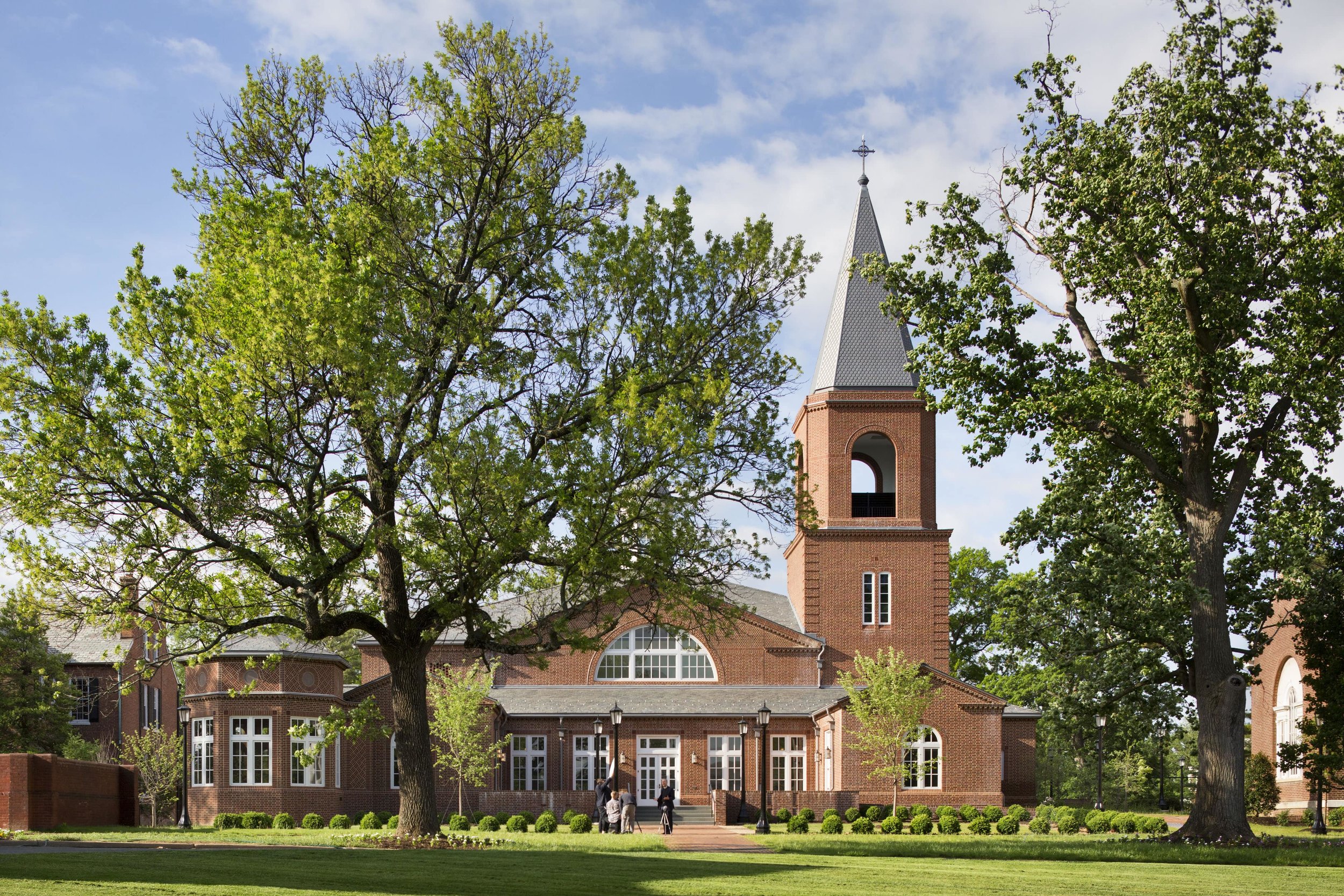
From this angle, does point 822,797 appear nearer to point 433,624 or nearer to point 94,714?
point 433,624

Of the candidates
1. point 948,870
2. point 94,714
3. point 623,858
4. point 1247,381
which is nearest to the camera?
point 948,870

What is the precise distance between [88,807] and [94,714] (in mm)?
33115

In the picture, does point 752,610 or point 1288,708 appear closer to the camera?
point 1288,708

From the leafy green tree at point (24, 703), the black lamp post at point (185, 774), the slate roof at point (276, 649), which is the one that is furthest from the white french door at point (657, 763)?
the leafy green tree at point (24, 703)

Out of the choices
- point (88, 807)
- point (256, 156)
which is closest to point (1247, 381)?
point (256, 156)

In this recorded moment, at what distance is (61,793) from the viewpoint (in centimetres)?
3120

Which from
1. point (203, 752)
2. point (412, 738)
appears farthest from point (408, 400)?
point (203, 752)

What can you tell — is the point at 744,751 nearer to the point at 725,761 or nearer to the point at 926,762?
the point at 725,761

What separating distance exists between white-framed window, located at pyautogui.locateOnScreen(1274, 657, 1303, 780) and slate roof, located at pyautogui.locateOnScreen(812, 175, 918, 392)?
1575 cm

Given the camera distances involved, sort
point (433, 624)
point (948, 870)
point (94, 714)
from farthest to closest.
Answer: point (94, 714)
point (433, 624)
point (948, 870)

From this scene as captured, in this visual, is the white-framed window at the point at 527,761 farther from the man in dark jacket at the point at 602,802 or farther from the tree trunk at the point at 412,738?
the tree trunk at the point at 412,738

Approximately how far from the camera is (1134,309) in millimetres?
26328

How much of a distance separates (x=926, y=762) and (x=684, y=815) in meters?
8.29

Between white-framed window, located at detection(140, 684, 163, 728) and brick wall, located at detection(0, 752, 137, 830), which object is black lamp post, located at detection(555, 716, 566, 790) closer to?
brick wall, located at detection(0, 752, 137, 830)
